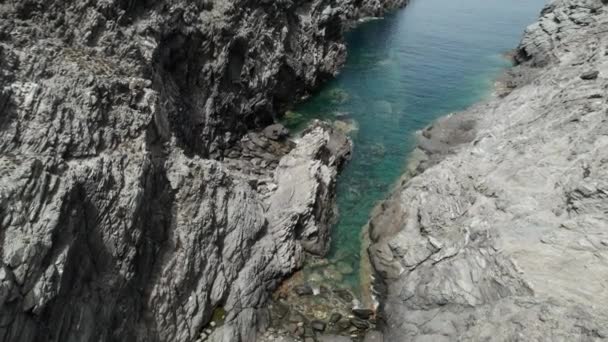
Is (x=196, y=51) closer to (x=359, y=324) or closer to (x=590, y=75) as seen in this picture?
(x=359, y=324)

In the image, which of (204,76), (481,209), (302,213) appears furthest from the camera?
(204,76)

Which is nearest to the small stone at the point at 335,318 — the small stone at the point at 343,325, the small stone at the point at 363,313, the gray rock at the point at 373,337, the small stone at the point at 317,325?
the small stone at the point at 343,325

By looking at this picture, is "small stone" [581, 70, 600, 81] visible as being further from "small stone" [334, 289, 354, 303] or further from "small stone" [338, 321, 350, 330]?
"small stone" [338, 321, 350, 330]

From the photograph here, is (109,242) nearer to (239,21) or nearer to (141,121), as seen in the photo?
(141,121)

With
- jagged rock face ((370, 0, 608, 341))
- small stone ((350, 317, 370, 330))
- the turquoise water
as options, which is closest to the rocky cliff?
the turquoise water

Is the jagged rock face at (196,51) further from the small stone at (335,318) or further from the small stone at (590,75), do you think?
the small stone at (590,75)

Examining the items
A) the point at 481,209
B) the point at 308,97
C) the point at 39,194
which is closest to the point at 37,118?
the point at 39,194

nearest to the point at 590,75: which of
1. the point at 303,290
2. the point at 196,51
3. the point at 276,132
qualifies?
the point at 276,132
